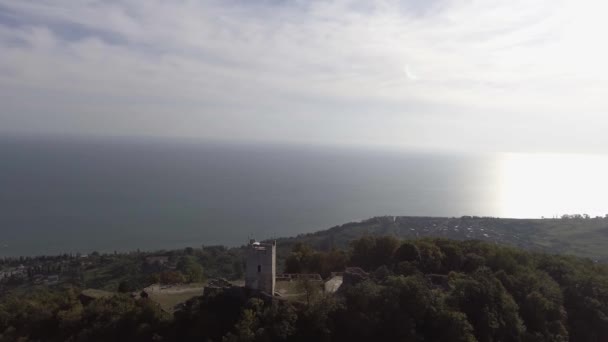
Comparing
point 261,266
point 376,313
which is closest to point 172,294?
point 261,266

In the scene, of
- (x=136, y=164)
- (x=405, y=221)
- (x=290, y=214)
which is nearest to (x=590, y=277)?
(x=405, y=221)

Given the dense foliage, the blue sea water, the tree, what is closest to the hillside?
the tree

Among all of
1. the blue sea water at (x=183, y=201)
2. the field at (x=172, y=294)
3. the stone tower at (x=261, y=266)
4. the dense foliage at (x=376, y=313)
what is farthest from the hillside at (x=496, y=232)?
the stone tower at (x=261, y=266)

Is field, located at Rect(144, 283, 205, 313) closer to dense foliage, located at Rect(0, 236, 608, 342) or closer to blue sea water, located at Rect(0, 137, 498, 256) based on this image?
dense foliage, located at Rect(0, 236, 608, 342)

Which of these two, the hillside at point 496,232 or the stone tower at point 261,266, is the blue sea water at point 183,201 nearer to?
the hillside at point 496,232

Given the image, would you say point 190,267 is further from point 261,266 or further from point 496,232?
point 496,232

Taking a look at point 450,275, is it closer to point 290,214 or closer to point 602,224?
point 602,224
